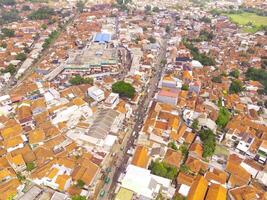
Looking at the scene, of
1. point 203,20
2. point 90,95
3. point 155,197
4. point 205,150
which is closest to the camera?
point 155,197

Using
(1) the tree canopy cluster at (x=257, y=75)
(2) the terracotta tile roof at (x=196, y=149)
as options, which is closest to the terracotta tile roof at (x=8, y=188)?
(2) the terracotta tile roof at (x=196, y=149)

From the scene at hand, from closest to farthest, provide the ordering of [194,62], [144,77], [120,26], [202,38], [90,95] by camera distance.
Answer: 1. [90,95]
2. [144,77]
3. [194,62]
4. [202,38]
5. [120,26]

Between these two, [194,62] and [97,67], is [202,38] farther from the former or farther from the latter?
[97,67]

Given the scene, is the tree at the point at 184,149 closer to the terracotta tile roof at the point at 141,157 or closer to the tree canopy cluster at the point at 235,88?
the terracotta tile roof at the point at 141,157

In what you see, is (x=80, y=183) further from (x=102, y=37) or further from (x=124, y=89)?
(x=102, y=37)

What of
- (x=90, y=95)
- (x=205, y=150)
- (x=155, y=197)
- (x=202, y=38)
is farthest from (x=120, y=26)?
(x=155, y=197)

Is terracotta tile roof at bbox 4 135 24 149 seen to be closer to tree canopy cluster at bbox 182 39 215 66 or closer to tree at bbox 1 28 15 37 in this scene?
tree canopy cluster at bbox 182 39 215 66
